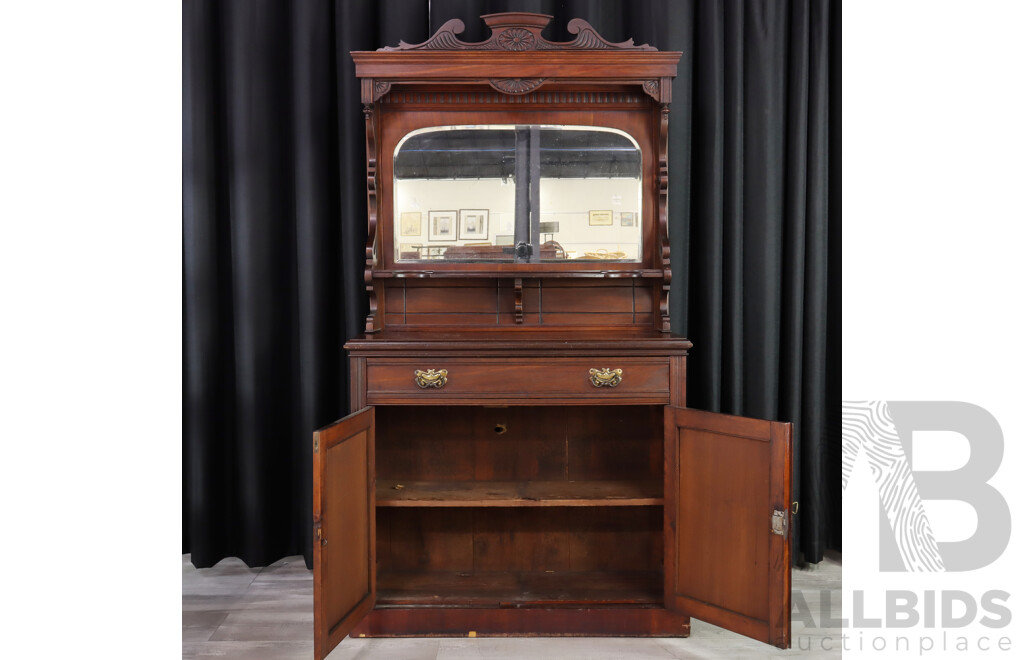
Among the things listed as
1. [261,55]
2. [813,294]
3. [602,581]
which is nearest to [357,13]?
[261,55]

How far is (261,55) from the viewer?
2955mm

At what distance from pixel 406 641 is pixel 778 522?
1289 millimetres

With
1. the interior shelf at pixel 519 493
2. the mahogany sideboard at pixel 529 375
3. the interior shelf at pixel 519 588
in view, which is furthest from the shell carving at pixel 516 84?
the interior shelf at pixel 519 588

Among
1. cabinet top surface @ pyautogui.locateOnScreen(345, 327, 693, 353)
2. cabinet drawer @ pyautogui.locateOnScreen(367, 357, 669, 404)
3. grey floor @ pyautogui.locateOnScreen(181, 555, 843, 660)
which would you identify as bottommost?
grey floor @ pyautogui.locateOnScreen(181, 555, 843, 660)

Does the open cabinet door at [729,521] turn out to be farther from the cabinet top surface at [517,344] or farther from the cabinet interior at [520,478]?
the cabinet interior at [520,478]

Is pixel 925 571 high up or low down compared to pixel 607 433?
down

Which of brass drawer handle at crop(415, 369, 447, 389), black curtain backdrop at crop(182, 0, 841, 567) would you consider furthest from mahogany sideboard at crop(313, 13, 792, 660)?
black curtain backdrop at crop(182, 0, 841, 567)

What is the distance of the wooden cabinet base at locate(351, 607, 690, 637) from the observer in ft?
8.24

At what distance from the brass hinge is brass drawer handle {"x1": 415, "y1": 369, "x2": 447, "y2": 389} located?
3.62 ft

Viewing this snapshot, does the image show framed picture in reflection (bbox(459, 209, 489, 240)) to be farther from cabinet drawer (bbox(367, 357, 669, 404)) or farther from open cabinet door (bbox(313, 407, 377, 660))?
open cabinet door (bbox(313, 407, 377, 660))

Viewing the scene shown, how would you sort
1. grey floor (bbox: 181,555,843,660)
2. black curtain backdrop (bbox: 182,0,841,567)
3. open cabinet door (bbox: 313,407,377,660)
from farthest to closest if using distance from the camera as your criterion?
1. black curtain backdrop (bbox: 182,0,841,567)
2. grey floor (bbox: 181,555,843,660)
3. open cabinet door (bbox: 313,407,377,660)

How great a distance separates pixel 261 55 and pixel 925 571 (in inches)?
121

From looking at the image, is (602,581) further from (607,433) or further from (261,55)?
(261,55)

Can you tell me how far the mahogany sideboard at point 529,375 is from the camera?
2410 mm
